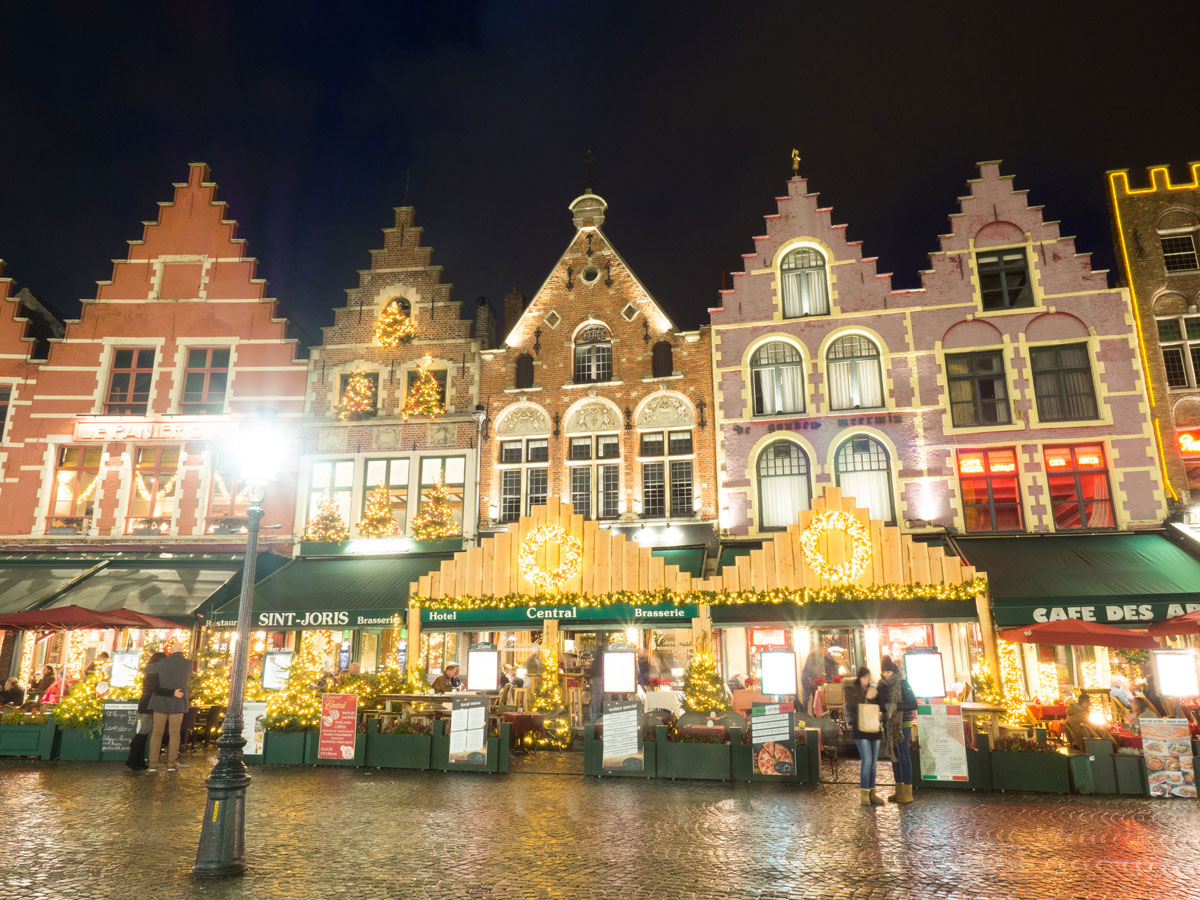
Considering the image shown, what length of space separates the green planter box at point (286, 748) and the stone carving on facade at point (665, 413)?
1111 centimetres

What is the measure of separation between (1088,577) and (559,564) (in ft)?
35.6

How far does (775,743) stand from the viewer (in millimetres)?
12203

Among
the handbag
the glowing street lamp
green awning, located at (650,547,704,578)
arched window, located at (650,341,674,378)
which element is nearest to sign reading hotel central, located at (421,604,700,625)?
green awning, located at (650,547,704,578)

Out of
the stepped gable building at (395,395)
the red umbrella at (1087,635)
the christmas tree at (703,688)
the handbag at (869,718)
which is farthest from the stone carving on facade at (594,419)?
the handbag at (869,718)

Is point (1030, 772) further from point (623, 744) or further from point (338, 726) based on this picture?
point (338, 726)

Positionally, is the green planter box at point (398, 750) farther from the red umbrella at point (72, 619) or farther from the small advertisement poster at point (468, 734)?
the red umbrella at point (72, 619)

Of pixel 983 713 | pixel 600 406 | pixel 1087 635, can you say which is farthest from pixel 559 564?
pixel 1087 635

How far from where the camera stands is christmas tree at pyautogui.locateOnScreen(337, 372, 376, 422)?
890 inches

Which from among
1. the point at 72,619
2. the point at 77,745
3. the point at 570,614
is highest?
the point at 570,614

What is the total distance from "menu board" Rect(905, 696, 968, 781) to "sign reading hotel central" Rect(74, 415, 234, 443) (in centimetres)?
1908

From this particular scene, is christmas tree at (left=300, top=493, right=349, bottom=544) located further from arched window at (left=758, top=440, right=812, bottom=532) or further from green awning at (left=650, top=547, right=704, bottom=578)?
arched window at (left=758, top=440, right=812, bottom=532)

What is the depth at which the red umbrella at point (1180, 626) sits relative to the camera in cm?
1366

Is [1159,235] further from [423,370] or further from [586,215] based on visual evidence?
[423,370]

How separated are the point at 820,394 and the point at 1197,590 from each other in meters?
8.66
